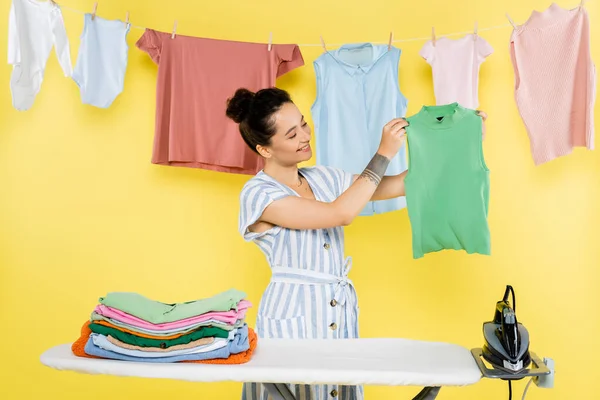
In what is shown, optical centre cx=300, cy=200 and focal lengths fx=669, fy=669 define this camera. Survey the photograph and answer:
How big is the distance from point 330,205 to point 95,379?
1.94 m

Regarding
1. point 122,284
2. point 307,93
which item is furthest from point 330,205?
point 122,284

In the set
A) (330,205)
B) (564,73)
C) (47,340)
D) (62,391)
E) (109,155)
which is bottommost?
(62,391)

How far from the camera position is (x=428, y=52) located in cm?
320

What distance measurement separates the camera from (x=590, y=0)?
3180 millimetres

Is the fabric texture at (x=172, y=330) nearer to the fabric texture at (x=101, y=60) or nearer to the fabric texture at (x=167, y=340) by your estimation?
the fabric texture at (x=167, y=340)

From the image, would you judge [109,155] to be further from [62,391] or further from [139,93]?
[62,391]

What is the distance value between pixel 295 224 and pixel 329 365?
0.67 metres

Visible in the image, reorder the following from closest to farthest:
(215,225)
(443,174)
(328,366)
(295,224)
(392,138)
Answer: (328,366) < (295,224) < (392,138) < (443,174) < (215,225)

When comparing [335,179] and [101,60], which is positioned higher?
[101,60]

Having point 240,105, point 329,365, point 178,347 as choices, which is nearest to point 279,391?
point 329,365

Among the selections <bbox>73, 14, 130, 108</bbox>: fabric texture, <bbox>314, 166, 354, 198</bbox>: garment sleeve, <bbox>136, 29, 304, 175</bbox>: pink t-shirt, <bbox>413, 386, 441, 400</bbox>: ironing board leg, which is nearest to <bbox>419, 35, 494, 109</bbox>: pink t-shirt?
<bbox>136, 29, 304, 175</bbox>: pink t-shirt

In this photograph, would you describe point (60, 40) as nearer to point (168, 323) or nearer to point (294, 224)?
point (294, 224)

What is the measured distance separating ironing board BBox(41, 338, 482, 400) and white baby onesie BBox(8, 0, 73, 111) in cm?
160

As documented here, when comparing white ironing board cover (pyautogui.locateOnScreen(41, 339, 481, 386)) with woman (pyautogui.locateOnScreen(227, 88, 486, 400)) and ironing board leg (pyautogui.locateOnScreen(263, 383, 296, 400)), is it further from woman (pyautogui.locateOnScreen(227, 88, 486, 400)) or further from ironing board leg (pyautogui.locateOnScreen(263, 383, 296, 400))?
woman (pyautogui.locateOnScreen(227, 88, 486, 400))
